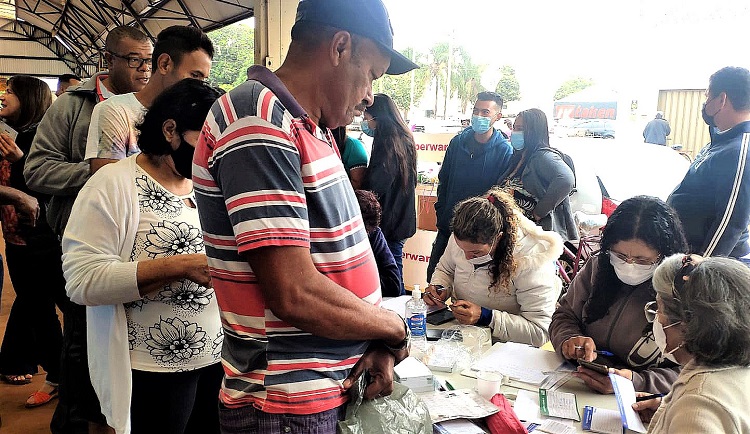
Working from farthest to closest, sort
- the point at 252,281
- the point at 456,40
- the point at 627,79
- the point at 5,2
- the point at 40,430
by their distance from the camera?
the point at 627,79 < the point at 456,40 < the point at 5,2 < the point at 40,430 < the point at 252,281

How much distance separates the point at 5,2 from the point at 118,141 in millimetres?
2732

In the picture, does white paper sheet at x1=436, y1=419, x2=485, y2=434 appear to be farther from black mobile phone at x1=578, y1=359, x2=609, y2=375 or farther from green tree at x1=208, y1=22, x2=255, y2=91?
green tree at x1=208, y1=22, x2=255, y2=91

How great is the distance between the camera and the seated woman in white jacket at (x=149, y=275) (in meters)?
1.39

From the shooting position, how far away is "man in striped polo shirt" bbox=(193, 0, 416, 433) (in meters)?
0.83

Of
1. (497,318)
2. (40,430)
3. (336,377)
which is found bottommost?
(40,430)

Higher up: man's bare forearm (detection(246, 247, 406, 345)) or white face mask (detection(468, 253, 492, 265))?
man's bare forearm (detection(246, 247, 406, 345))

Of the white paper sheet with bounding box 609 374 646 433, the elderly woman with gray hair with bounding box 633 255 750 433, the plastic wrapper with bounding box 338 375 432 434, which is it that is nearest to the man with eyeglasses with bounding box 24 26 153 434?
the plastic wrapper with bounding box 338 375 432 434

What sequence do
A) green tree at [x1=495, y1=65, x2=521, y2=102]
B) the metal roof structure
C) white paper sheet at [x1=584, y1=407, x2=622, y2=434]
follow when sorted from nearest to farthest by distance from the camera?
white paper sheet at [x1=584, y1=407, x2=622, y2=434], green tree at [x1=495, y1=65, x2=521, y2=102], the metal roof structure

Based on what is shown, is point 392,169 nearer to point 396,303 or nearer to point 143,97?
point 396,303

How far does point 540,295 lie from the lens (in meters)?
2.29

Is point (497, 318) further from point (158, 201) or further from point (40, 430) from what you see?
point (40, 430)

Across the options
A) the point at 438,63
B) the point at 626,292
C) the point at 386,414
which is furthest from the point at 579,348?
the point at 438,63

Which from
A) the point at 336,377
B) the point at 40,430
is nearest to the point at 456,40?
the point at 40,430

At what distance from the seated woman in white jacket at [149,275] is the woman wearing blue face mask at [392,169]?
5.77 feet
